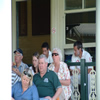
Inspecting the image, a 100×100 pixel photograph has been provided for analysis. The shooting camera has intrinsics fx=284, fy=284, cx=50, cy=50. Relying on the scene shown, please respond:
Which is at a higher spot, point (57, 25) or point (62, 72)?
point (57, 25)

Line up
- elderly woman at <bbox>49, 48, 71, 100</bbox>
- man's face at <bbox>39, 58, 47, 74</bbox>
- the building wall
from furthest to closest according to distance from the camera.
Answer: the building wall, elderly woman at <bbox>49, 48, 71, 100</bbox>, man's face at <bbox>39, 58, 47, 74</bbox>

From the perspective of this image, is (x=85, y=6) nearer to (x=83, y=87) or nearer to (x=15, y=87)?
(x=83, y=87)

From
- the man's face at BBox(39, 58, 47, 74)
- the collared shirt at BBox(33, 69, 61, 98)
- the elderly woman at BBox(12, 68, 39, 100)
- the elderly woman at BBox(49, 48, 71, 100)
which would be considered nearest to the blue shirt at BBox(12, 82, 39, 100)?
the elderly woman at BBox(12, 68, 39, 100)

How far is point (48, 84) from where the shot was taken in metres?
5.04

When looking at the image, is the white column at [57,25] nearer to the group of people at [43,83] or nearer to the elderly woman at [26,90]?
the group of people at [43,83]

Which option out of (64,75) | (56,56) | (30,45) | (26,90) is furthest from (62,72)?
(30,45)

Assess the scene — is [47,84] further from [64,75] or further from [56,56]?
[56,56]

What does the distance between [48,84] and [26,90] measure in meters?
0.42

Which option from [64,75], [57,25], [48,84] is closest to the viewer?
[48,84]

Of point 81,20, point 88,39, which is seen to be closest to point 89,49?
point 88,39

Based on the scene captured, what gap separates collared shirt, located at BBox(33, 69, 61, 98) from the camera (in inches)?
197

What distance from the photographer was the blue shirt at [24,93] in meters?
4.80
